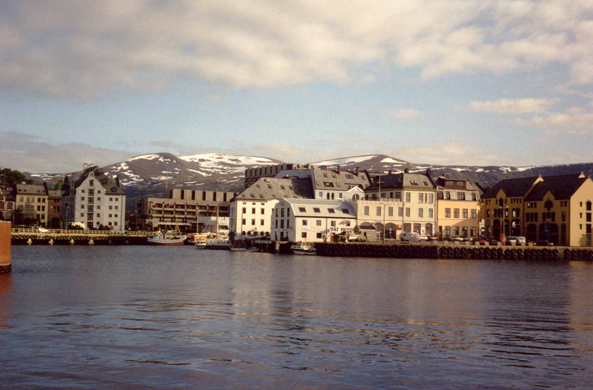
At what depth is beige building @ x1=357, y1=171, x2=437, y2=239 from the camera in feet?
468

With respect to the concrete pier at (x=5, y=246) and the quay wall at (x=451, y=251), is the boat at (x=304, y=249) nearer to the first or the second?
the quay wall at (x=451, y=251)

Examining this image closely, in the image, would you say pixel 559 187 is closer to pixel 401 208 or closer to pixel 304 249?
pixel 401 208

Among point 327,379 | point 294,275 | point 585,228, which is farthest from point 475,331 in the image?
point 585,228

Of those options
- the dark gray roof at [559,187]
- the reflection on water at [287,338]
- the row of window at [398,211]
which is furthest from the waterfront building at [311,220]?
the reflection on water at [287,338]

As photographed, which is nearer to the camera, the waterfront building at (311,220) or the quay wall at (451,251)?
the quay wall at (451,251)

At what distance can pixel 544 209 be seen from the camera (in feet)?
502

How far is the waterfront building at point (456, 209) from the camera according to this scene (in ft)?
500

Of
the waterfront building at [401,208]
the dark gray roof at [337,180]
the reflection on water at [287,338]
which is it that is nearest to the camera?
the reflection on water at [287,338]

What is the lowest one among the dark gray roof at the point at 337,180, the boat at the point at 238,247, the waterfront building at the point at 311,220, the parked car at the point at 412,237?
the boat at the point at 238,247

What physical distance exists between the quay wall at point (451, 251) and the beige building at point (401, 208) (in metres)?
15.1

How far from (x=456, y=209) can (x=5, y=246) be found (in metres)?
116

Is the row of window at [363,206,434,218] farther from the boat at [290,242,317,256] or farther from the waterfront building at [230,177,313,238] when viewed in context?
the waterfront building at [230,177,313,238]

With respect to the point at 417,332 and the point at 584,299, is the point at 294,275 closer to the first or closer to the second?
the point at 584,299

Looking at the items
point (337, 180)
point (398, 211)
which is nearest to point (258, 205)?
point (337, 180)
